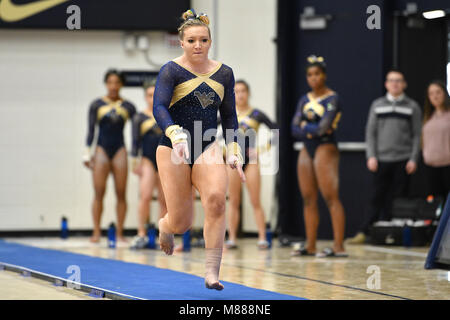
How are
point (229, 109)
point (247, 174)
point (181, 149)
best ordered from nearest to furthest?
point (181, 149), point (229, 109), point (247, 174)

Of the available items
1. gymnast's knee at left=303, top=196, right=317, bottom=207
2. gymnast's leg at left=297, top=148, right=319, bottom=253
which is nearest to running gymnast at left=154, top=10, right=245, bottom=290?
gymnast's leg at left=297, top=148, right=319, bottom=253

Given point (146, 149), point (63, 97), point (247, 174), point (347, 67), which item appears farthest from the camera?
point (63, 97)

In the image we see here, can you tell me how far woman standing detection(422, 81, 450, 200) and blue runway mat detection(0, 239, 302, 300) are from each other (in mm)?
4335

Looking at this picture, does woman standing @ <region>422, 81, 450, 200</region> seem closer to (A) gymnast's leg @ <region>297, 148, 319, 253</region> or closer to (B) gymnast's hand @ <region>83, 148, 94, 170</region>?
(A) gymnast's leg @ <region>297, 148, 319, 253</region>

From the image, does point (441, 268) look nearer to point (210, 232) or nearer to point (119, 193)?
point (210, 232)

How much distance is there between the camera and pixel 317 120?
913cm

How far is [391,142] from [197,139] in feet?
18.7

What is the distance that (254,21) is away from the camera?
41.1 ft

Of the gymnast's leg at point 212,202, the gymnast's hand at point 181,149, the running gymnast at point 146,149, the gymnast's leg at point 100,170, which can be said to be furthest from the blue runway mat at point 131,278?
the gymnast's leg at point 100,170

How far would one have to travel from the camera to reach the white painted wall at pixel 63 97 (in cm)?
1244

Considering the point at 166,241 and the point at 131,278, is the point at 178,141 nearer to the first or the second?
the point at 166,241

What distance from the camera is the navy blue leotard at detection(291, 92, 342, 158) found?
29.5 feet

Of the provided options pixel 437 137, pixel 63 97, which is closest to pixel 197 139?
pixel 437 137
